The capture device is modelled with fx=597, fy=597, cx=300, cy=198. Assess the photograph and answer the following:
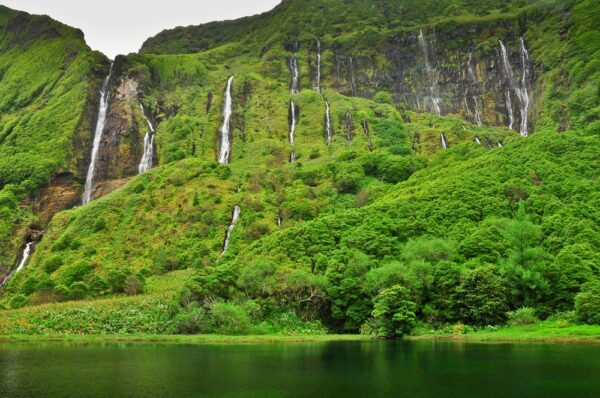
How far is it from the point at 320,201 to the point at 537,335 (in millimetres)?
67903

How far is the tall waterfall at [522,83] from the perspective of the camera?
177250 mm

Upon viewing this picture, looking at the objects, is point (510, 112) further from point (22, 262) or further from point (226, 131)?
point (22, 262)

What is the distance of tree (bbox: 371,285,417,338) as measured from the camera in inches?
2470

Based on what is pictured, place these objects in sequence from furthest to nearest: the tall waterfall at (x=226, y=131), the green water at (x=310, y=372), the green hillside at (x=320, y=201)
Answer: the tall waterfall at (x=226, y=131), the green hillside at (x=320, y=201), the green water at (x=310, y=372)

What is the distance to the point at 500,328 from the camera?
62.3 m

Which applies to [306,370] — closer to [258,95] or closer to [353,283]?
[353,283]

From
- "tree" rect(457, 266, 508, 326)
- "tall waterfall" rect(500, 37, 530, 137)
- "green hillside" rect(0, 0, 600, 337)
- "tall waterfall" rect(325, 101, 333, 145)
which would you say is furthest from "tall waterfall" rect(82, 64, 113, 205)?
"tall waterfall" rect(500, 37, 530, 137)

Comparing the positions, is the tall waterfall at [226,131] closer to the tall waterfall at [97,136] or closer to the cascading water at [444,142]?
the tall waterfall at [97,136]

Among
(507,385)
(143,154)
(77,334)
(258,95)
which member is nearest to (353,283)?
(77,334)

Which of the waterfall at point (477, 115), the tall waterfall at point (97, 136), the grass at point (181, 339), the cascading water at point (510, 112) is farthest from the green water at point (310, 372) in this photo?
the waterfall at point (477, 115)

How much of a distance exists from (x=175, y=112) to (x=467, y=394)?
168967 millimetres

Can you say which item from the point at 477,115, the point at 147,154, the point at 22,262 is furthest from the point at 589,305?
the point at 477,115

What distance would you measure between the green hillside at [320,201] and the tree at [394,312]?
24 centimetres

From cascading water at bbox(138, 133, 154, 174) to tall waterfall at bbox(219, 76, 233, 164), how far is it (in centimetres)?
1947
